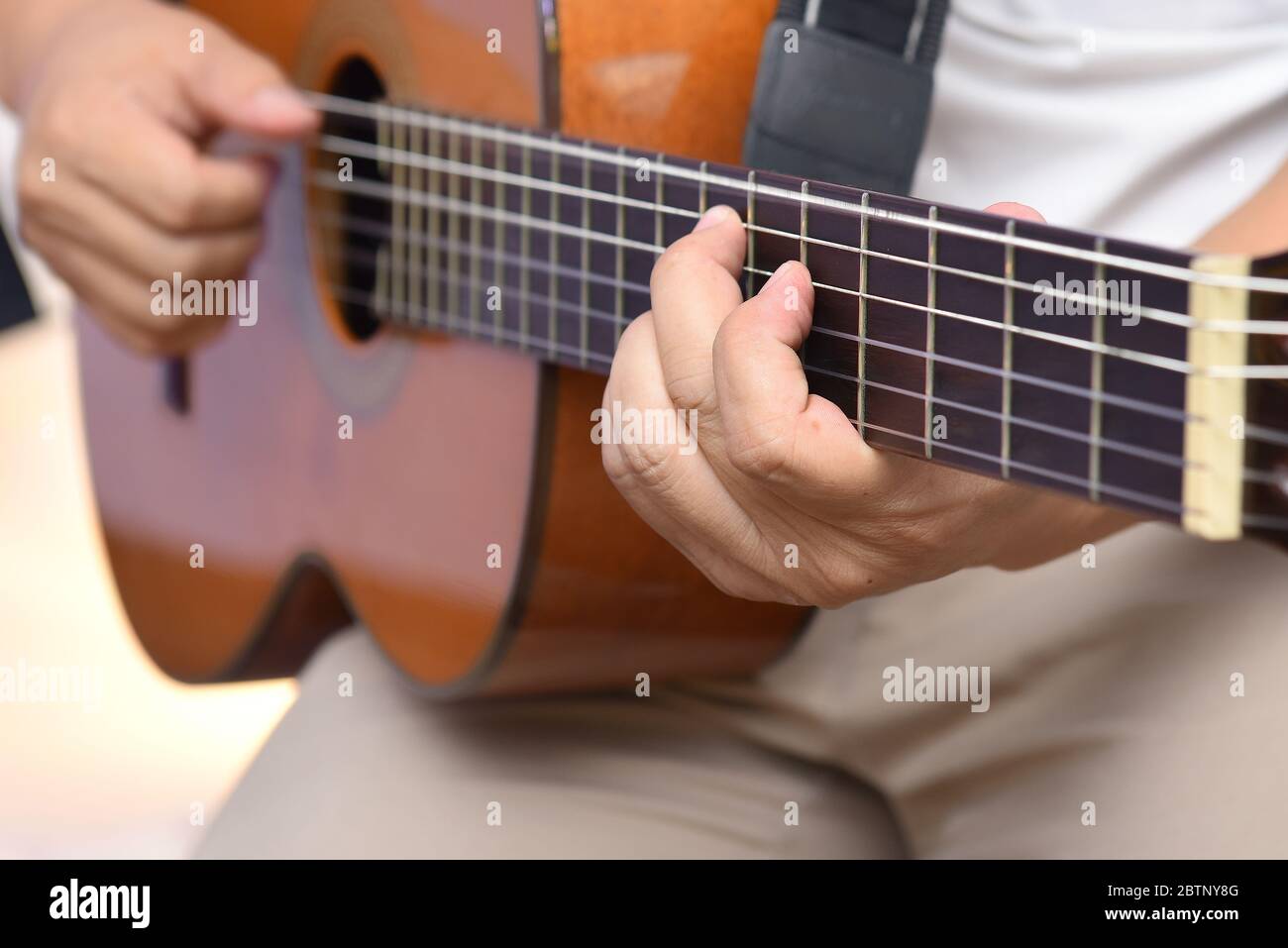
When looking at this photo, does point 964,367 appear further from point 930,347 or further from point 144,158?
point 144,158

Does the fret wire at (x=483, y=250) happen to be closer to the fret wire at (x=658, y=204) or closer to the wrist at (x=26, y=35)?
the fret wire at (x=658, y=204)

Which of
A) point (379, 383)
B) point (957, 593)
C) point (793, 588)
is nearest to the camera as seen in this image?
point (793, 588)

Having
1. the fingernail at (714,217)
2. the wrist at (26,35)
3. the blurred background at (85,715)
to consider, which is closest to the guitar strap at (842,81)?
the fingernail at (714,217)

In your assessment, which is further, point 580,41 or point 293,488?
point 293,488

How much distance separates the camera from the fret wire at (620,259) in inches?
28.1

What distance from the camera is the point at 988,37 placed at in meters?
0.80

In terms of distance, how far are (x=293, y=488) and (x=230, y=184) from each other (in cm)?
21

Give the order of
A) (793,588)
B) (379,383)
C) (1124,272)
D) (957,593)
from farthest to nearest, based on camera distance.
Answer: (379,383), (957,593), (793,588), (1124,272)

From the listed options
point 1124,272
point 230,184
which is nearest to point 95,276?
point 230,184

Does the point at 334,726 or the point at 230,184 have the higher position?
the point at 230,184

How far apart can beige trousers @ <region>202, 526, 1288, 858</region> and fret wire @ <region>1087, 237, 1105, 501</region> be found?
0.21 metres

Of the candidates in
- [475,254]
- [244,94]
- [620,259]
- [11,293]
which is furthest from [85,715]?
A: [620,259]

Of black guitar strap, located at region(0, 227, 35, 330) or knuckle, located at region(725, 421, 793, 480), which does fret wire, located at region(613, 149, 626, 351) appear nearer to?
knuckle, located at region(725, 421, 793, 480)

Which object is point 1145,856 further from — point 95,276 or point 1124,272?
point 95,276
